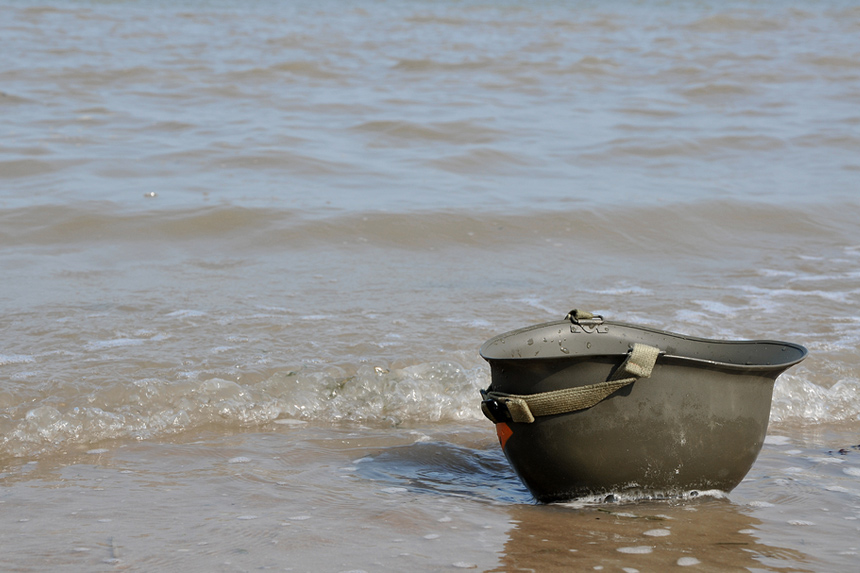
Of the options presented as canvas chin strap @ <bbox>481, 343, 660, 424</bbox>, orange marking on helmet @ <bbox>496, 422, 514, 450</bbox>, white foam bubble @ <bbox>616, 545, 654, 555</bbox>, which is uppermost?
canvas chin strap @ <bbox>481, 343, 660, 424</bbox>

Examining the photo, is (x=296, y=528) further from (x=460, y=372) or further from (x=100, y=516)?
(x=460, y=372)

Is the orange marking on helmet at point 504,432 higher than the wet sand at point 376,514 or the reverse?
higher

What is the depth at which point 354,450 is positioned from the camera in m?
3.23

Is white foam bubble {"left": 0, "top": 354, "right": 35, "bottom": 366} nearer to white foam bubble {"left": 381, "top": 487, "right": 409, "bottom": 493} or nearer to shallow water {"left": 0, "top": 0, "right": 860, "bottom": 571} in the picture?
shallow water {"left": 0, "top": 0, "right": 860, "bottom": 571}

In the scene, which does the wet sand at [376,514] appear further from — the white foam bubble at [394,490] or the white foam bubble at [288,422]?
the white foam bubble at [288,422]

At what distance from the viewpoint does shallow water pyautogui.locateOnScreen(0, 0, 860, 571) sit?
2570 millimetres

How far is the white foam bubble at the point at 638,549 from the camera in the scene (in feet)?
7.72

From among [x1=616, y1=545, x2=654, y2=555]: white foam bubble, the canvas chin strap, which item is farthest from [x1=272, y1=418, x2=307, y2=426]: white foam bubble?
[x1=616, y1=545, x2=654, y2=555]: white foam bubble

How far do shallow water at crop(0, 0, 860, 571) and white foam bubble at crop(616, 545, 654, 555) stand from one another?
0.12 ft

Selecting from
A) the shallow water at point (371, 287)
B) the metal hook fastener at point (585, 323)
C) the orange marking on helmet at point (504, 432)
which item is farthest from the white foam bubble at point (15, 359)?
the metal hook fastener at point (585, 323)

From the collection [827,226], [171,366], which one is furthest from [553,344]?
[827,226]

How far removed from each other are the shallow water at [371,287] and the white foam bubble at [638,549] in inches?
1.5

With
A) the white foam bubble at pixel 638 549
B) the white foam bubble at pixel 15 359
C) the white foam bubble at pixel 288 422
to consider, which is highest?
the white foam bubble at pixel 15 359

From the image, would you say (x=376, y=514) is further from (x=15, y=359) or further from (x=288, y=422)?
(x=15, y=359)
